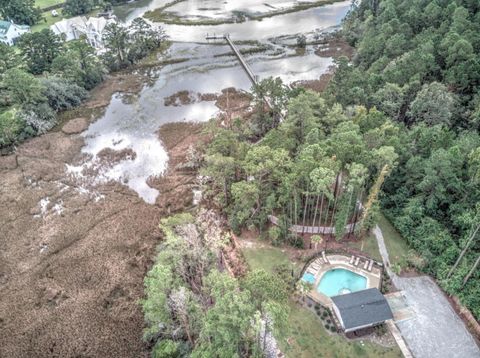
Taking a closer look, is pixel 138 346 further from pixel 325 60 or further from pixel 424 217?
pixel 325 60

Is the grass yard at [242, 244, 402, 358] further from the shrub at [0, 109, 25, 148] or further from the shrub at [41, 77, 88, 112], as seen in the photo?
the shrub at [41, 77, 88, 112]

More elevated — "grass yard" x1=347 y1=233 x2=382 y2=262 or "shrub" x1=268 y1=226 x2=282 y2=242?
"shrub" x1=268 y1=226 x2=282 y2=242

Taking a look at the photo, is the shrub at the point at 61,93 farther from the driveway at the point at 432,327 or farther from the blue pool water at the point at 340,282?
the driveway at the point at 432,327

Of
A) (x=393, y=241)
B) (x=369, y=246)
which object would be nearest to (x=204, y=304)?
(x=369, y=246)

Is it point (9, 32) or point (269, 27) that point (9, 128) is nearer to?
point (9, 32)

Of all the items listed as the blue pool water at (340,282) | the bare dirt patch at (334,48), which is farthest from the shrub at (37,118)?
the bare dirt patch at (334,48)

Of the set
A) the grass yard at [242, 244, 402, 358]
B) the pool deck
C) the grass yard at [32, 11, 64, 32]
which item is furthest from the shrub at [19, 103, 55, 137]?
the grass yard at [242, 244, 402, 358]
